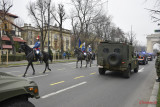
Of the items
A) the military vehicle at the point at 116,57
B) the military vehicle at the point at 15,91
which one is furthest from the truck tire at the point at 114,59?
the military vehicle at the point at 15,91

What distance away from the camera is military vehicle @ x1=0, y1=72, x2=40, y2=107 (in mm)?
2305

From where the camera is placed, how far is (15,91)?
2436 millimetres

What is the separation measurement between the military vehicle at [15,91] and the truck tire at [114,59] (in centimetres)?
758

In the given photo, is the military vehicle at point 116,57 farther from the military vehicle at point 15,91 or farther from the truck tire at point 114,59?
the military vehicle at point 15,91

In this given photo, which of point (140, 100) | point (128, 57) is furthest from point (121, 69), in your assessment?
point (140, 100)

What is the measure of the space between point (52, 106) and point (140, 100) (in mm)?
3257

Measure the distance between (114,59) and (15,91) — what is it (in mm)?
8225

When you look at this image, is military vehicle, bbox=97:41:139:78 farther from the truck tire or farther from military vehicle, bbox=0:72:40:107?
military vehicle, bbox=0:72:40:107

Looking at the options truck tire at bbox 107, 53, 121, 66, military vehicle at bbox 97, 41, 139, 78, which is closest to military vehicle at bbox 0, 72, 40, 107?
truck tire at bbox 107, 53, 121, 66

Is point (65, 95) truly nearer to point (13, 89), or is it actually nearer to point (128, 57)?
point (13, 89)

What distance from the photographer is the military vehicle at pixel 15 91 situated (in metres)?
2.30

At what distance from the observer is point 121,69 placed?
9805 millimetres

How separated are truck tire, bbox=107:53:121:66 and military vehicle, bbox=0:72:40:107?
7581mm

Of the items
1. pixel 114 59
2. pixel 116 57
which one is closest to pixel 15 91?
pixel 116 57
